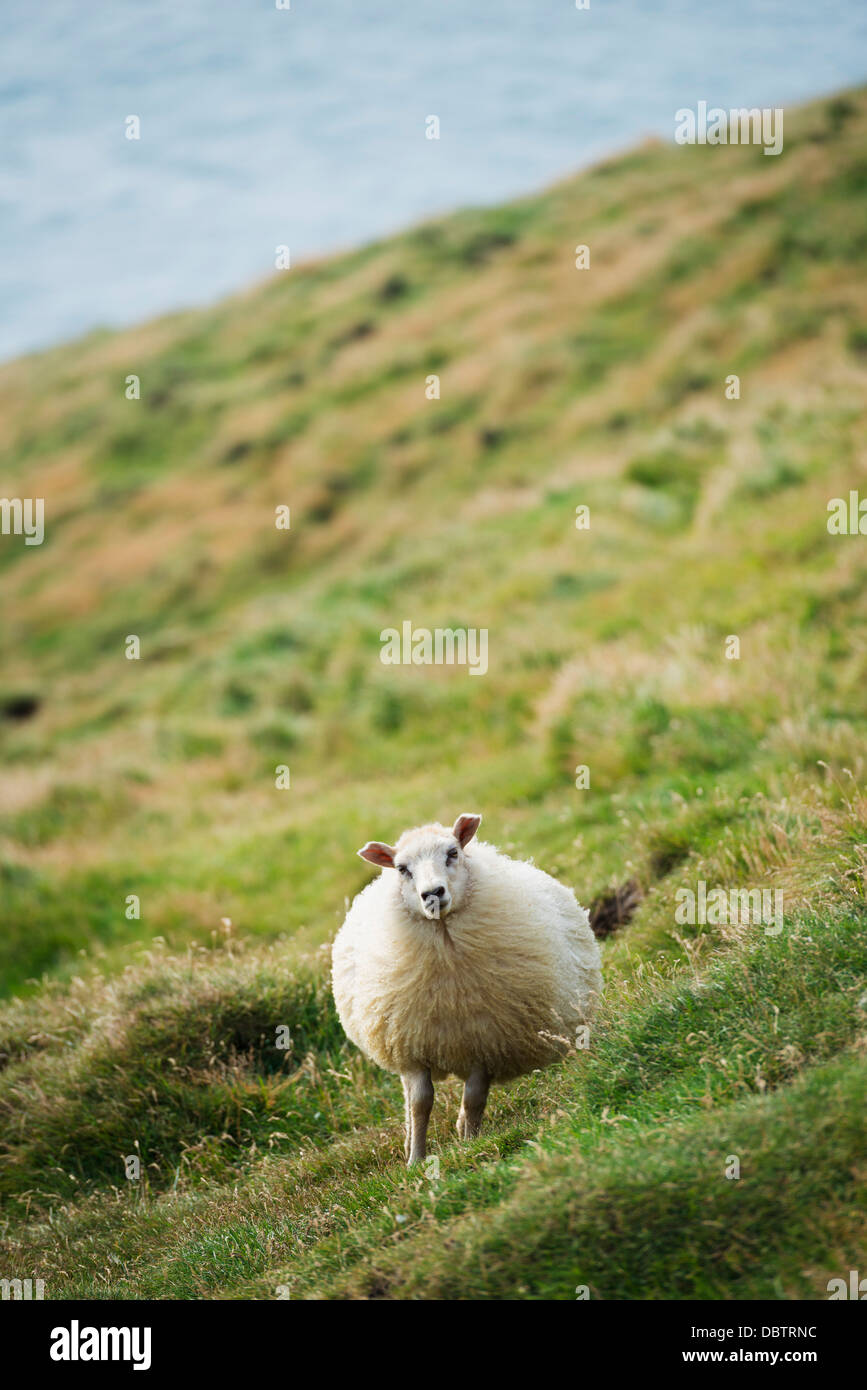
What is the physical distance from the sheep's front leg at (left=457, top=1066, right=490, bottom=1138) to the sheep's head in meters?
0.71

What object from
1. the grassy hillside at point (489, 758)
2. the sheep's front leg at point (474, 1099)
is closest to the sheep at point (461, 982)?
the sheep's front leg at point (474, 1099)

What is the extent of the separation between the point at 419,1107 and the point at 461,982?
608mm

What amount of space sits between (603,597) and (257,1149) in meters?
9.37

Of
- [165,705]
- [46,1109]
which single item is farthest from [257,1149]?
[165,705]

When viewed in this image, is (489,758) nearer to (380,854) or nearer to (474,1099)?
(380,854)

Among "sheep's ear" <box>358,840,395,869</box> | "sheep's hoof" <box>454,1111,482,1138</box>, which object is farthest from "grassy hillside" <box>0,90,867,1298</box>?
"sheep's ear" <box>358,840,395,869</box>

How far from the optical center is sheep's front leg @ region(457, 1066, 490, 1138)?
5.29 meters

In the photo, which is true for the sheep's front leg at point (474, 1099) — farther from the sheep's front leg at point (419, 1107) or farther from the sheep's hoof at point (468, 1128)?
the sheep's front leg at point (419, 1107)

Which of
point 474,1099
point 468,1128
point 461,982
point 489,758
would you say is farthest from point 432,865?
point 489,758

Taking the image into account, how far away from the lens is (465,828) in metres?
5.50

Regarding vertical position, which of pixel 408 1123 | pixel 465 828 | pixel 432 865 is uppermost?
pixel 465 828

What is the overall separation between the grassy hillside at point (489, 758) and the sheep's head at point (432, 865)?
0.91m

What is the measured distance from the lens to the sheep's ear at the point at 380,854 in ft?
18.0

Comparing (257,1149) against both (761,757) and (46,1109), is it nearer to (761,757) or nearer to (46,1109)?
(46,1109)
